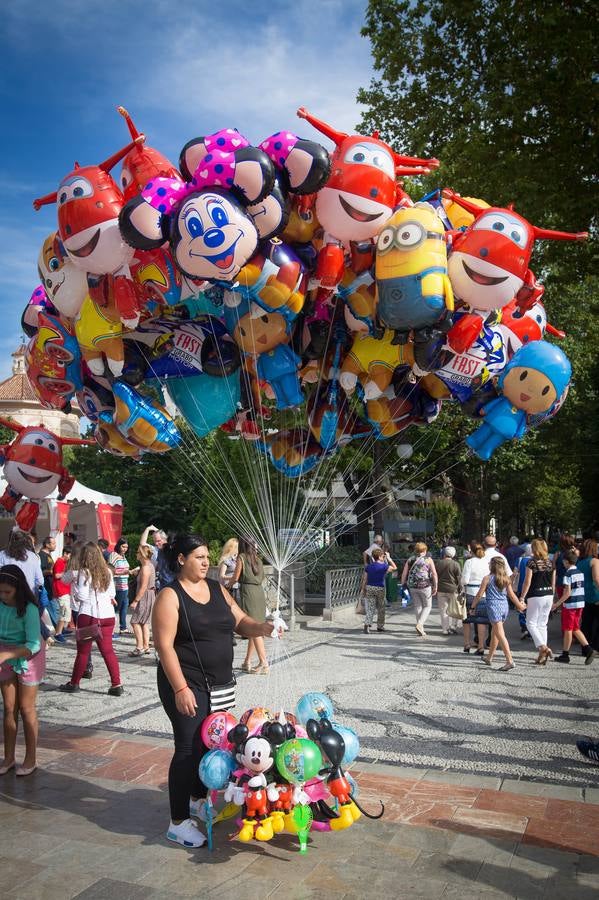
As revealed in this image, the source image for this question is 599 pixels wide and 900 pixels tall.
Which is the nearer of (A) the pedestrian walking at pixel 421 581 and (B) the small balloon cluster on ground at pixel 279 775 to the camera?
(B) the small balloon cluster on ground at pixel 279 775

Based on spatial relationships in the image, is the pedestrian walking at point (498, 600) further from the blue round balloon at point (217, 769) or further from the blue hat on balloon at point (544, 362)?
the blue round balloon at point (217, 769)

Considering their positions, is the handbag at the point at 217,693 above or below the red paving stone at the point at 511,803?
above

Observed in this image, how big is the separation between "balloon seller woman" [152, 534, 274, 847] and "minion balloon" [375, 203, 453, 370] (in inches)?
74.6

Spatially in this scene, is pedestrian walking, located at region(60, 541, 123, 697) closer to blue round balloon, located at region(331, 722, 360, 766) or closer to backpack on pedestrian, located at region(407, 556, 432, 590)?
blue round balloon, located at region(331, 722, 360, 766)

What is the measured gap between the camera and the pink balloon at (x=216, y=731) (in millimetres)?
4234

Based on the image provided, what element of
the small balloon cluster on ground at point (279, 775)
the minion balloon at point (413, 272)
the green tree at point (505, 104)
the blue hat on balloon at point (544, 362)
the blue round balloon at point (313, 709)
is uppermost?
the green tree at point (505, 104)

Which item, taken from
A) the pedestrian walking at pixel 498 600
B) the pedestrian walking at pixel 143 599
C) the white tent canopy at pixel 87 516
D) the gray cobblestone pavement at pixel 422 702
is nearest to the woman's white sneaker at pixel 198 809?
the gray cobblestone pavement at pixel 422 702

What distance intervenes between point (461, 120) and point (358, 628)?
32.9 ft

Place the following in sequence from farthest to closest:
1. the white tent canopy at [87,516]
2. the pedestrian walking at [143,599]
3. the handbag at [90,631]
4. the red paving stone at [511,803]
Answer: the white tent canopy at [87,516]
the pedestrian walking at [143,599]
the handbag at [90,631]
the red paving stone at [511,803]

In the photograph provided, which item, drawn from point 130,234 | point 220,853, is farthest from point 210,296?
point 220,853

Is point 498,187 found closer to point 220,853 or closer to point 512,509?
point 220,853

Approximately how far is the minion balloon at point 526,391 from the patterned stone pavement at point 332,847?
8.01ft

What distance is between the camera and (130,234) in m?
4.41

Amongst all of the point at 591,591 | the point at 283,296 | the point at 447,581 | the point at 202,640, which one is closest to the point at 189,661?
A: the point at 202,640
